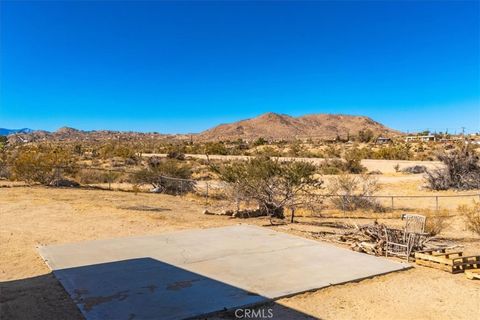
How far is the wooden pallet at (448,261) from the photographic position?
32.5 ft

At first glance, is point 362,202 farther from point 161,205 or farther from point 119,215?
point 119,215

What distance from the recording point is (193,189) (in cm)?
2656

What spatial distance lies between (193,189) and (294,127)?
480 ft

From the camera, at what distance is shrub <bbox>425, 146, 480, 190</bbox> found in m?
27.7

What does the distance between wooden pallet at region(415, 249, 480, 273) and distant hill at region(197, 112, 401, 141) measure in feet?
480

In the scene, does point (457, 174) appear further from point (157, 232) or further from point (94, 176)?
point (94, 176)

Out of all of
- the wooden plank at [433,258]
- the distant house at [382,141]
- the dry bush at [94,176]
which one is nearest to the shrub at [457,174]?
the wooden plank at [433,258]

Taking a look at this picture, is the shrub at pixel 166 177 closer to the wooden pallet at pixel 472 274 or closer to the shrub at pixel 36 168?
the shrub at pixel 36 168

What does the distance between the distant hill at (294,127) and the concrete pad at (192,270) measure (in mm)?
144834

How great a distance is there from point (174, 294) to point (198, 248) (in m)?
3.54

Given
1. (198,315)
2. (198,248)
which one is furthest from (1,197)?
(198,315)

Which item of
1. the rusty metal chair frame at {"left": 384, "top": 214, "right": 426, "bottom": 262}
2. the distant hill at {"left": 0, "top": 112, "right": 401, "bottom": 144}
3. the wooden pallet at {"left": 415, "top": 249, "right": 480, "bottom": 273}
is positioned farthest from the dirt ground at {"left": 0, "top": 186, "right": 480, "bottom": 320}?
the distant hill at {"left": 0, "top": 112, "right": 401, "bottom": 144}

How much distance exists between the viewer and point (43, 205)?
61.6ft

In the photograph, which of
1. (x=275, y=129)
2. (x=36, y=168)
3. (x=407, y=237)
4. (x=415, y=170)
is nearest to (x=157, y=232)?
(x=407, y=237)
